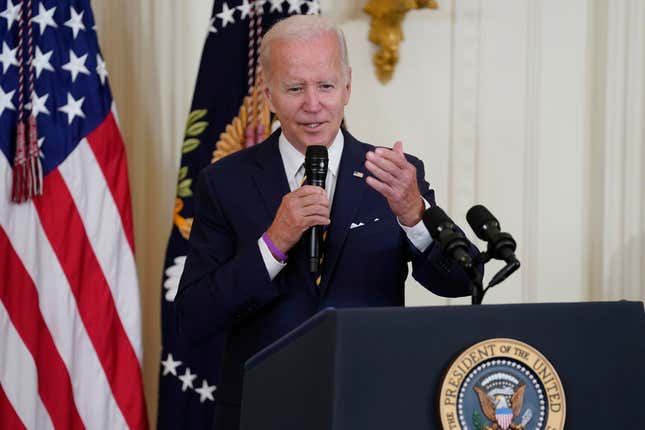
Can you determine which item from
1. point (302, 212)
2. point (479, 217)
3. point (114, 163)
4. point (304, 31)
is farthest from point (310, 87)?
point (114, 163)

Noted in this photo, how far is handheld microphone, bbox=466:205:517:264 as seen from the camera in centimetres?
166

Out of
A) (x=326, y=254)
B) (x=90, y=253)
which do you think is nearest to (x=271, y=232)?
(x=326, y=254)

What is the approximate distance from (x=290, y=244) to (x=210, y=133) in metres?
1.68

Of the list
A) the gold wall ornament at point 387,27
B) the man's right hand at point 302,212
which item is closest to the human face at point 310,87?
the man's right hand at point 302,212

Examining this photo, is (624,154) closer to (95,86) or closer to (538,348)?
(95,86)

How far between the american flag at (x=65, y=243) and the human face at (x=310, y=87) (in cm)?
148

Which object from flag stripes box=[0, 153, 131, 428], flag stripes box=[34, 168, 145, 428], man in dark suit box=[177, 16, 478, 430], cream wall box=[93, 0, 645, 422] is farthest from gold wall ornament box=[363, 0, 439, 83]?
man in dark suit box=[177, 16, 478, 430]

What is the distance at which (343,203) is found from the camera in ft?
7.73

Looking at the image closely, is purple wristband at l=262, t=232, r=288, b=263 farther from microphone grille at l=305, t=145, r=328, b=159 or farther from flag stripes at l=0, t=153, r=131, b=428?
flag stripes at l=0, t=153, r=131, b=428

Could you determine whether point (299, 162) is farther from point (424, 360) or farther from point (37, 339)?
point (37, 339)

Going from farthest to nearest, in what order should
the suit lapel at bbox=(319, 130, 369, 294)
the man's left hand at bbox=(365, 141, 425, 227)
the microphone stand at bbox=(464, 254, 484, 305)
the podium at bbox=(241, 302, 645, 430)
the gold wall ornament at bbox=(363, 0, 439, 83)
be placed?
the gold wall ornament at bbox=(363, 0, 439, 83)
the suit lapel at bbox=(319, 130, 369, 294)
the man's left hand at bbox=(365, 141, 425, 227)
the microphone stand at bbox=(464, 254, 484, 305)
the podium at bbox=(241, 302, 645, 430)

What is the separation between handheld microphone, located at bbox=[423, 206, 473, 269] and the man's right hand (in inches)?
13.3

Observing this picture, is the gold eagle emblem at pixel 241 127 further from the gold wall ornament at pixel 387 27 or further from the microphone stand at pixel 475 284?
the microphone stand at pixel 475 284

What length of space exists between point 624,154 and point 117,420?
2.37 meters
